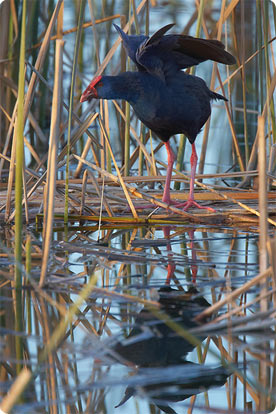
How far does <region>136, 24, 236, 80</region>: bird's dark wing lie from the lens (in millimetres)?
2898

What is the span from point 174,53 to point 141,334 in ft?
5.78

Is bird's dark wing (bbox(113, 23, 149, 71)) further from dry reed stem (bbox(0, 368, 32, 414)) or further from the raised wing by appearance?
dry reed stem (bbox(0, 368, 32, 414))

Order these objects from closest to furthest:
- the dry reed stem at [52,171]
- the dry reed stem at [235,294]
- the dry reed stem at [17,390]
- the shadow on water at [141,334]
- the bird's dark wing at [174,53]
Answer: the dry reed stem at [17,390] < the shadow on water at [141,334] < the dry reed stem at [235,294] < the dry reed stem at [52,171] < the bird's dark wing at [174,53]

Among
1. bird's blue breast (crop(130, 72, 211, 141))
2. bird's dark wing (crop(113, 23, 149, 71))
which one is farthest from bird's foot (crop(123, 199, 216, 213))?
bird's dark wing (crop(113, 23, 149, 71))

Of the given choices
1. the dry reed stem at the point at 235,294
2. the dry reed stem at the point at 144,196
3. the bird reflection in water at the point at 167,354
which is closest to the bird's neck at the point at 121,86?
the dry reed stem at the point at 144,196

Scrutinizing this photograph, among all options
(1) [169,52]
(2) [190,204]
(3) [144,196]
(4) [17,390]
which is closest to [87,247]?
(3) [144,196]

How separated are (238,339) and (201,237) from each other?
1062mm

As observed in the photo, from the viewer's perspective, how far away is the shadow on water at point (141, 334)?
1.42 metres

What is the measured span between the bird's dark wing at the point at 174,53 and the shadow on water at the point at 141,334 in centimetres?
100

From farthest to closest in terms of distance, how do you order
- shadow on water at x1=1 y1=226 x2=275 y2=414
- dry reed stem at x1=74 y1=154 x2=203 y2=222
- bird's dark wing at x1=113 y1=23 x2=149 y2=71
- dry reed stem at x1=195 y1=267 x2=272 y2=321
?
bird's dark wing at x1=113 y1=23 x2=149 y2=71, dry reed stem at x1=74 y1=154 x2=203 y2=222, dry reed stem at x1=195 y1=267 x2=272 y2=321, shadow on water at x1=1 y1=226 x2=275 y2=414

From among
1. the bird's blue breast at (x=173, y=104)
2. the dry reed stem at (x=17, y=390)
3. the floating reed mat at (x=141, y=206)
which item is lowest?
the dry reed stem at (x=17, y=390)

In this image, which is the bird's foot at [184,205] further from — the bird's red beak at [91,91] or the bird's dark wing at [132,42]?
the bird's dark wing at [132,42]

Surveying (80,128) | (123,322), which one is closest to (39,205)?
(80,128)

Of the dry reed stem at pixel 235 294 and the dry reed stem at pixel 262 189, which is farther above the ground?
the dry reed stem at pixel 262 189
